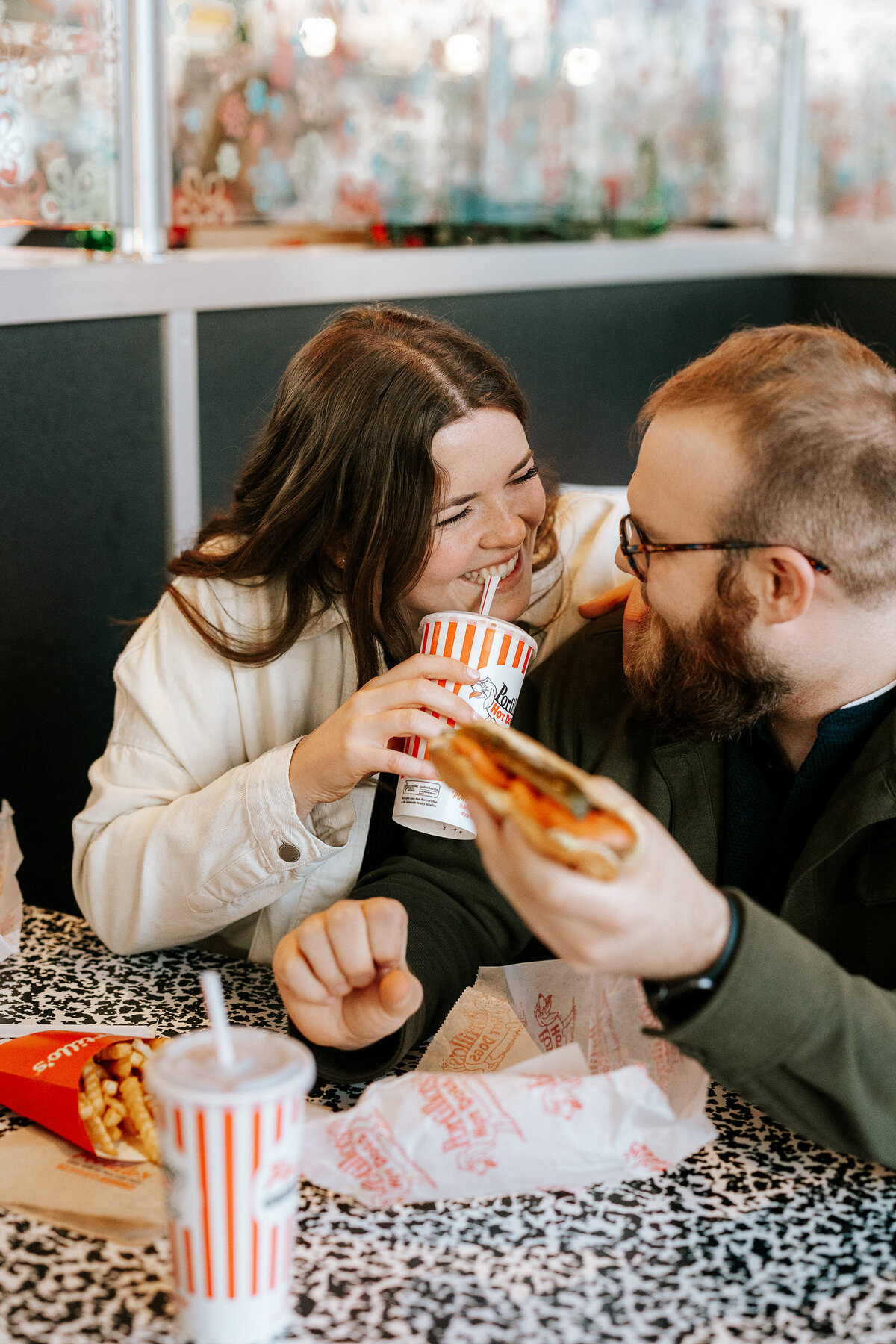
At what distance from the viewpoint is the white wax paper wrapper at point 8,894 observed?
1.33 m

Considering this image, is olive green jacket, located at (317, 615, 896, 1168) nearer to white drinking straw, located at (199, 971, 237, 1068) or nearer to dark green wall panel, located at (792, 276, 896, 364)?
white drinking straw, located at (199, 971, 237, 1068)

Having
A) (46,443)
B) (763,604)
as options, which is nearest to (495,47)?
(46,443)

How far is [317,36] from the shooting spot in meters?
2.79

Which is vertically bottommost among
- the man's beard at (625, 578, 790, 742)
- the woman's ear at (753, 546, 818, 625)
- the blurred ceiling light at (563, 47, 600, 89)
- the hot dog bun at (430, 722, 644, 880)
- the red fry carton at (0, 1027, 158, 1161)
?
Answer: the red fry carton at (0, 1027, 158, 1161)

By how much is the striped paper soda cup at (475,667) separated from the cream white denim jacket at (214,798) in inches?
6.1

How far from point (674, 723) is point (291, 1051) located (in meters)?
0.60

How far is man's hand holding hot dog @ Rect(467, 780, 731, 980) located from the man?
15mm

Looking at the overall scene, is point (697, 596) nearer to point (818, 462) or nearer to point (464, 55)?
point (818, 462)

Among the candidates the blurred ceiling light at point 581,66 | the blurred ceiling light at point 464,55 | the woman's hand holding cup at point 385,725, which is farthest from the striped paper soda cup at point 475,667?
the blurred ceiling light at point 581,66

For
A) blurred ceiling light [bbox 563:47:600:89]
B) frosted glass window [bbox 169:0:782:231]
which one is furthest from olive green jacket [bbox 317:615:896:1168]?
blurred ceiling light [bbox 563:47:600:89]

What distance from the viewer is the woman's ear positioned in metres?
1.16

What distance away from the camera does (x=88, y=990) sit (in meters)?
1.27

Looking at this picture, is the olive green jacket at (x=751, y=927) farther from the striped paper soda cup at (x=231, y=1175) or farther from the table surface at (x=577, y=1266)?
the striped paper soda cup at (x=231, y=1175)

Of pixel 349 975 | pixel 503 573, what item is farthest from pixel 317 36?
pixel 349 975
